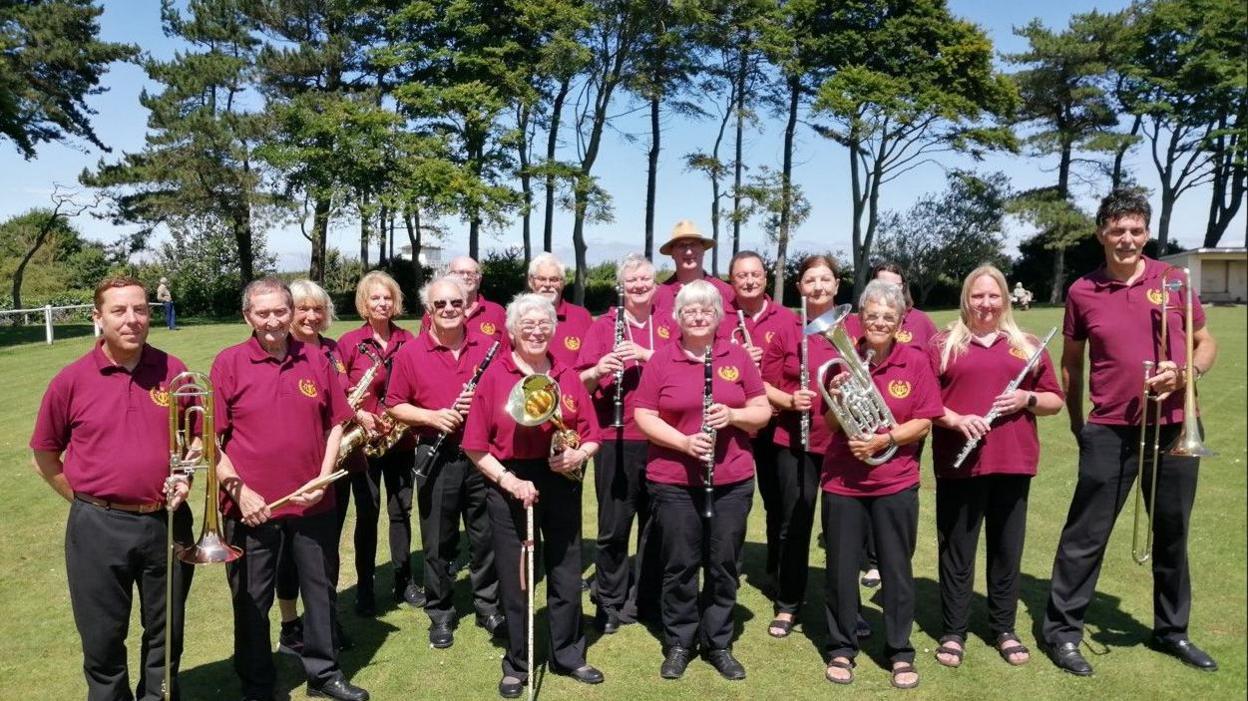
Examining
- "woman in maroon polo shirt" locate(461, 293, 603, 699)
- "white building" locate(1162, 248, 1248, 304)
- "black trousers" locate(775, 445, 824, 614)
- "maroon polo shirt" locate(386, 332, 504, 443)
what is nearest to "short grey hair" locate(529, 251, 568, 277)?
"maroon polo shirt" locate(386, 332, 504, 443)

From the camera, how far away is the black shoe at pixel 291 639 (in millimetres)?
4617

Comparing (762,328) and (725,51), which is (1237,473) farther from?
(725,51)

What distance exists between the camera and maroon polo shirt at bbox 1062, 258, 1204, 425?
14.5 feet

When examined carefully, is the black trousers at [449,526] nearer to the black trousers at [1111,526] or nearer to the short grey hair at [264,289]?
the short grey hair at [264,289]

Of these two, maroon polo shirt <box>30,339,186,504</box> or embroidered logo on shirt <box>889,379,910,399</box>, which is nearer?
maroon polo shirt <box>30,339,186,504</box>

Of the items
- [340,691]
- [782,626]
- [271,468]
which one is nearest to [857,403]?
[782,626]

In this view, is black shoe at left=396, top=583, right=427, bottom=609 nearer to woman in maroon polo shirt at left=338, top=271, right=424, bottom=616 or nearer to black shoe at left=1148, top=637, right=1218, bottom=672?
woman in maroon polo shirt at left=338, top=271, right=424, bottom=616

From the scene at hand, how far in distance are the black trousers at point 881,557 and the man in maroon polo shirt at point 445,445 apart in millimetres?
1942

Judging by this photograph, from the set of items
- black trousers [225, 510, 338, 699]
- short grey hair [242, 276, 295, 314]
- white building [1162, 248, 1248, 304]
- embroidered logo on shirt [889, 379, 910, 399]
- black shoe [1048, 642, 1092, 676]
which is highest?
white building [1162, 248, 1248, 304]

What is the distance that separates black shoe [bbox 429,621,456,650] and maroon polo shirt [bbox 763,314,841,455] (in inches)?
89.0

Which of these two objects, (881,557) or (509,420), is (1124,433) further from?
(509,420)

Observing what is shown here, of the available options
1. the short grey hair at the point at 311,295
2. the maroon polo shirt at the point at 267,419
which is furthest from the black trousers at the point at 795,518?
the short grey hair at the point at 311,295

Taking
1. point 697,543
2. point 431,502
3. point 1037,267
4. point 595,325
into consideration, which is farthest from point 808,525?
point 1037,267

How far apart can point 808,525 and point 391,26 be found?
103ft
